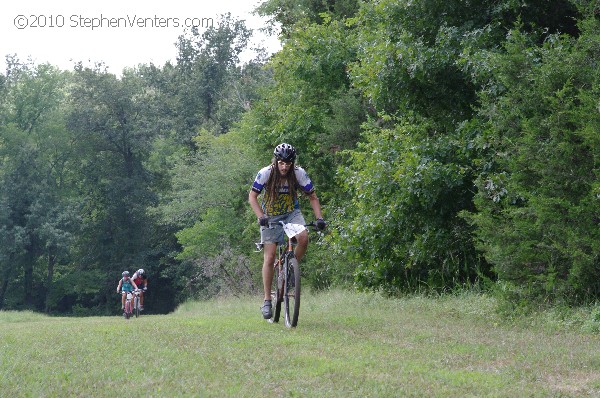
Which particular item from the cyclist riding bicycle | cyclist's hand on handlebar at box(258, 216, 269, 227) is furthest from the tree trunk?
cyclist's hand on handlebar at box(258, 216, 269, 227)

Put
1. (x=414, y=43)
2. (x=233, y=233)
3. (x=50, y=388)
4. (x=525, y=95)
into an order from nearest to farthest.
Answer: (x=50, y=388) < (x=525, y=95) < (x=414, y=43) < (x=233, y=233)

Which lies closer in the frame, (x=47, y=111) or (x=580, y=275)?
(x=580, y=275)

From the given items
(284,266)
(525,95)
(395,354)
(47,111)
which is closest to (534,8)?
(525,95)

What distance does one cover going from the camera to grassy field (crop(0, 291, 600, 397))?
6.20m

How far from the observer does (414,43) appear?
14617 millimetres

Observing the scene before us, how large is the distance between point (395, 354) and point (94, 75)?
201 feet

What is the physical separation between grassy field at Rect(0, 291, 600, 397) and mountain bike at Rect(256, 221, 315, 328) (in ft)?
0.72

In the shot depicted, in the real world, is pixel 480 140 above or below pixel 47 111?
below

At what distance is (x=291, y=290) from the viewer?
414 inches

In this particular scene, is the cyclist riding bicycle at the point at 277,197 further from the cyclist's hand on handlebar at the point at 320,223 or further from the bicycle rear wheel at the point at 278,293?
the cyclist's hand on handlebar at the point at 320,223

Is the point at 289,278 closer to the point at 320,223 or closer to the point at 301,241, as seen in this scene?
the point at 301,241

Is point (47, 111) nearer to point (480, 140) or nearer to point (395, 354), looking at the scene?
point (480, 140)

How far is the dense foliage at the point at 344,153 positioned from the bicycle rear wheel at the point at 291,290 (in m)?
2.60

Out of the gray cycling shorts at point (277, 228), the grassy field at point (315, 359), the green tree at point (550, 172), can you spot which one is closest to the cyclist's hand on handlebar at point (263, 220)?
the gray cycling shorts at point (277, 228)
